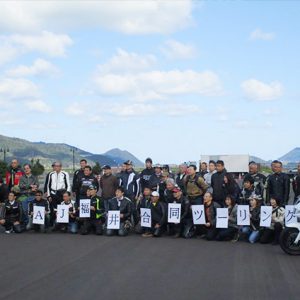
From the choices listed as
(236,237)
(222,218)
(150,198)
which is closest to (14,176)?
(150,198)

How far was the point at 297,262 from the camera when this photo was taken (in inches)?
391

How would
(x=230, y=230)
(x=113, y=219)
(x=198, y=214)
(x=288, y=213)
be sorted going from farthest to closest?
(x=113, y=219) < (x=198, y=214) < (x=230, y=230) < (x=288, y=213)

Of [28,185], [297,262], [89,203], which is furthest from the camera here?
[28,185]

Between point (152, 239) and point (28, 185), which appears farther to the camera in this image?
point (28, 185)

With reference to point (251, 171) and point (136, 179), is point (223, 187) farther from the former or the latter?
point (136, 179)

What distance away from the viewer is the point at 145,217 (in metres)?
14.2

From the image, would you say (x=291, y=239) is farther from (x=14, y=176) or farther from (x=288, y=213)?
(x=14, y=176)

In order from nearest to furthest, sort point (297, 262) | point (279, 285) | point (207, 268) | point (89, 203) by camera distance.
Result: point (279, 285)
point (207, 268)
point (297, 262)
point (89, 203)

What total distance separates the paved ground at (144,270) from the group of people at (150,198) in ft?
3.10

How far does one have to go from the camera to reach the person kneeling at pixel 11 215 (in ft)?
48.8

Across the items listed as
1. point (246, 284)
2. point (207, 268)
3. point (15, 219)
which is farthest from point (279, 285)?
point (15, 219)

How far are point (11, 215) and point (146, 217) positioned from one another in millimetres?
3878

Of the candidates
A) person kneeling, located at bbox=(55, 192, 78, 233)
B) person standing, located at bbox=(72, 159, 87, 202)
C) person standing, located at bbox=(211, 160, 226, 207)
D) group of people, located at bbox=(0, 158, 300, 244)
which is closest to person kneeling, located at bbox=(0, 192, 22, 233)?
group of people, located at bbox=(0, 158, 300, 244)

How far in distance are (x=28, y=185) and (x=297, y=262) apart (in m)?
8.62
